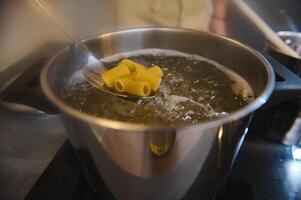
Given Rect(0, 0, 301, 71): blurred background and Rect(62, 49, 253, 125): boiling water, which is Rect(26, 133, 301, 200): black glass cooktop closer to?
Rect(62, 49, 253, 125): boiling water

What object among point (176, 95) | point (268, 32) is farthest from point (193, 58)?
point (268, 32)

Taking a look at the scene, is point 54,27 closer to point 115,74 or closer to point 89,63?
point 89,63

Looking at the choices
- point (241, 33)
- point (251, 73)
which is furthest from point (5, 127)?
point (241, 33)

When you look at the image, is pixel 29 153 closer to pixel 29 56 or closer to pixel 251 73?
pixel 29 56

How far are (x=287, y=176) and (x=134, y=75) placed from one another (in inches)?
12.2

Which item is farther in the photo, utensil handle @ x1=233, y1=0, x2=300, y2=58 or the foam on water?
utensil handle @ x1=233, y1=0, x2=300, y2=58

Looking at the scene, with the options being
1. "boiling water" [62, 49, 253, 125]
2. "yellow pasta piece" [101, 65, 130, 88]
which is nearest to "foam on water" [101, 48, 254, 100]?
"boiling water" [62, 49, 253, 125]

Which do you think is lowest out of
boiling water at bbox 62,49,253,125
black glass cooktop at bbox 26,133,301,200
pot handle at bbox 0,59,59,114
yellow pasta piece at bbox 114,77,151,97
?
black glass cooktop at bbox 26,133,301,200

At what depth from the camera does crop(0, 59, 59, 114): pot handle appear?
488 mm

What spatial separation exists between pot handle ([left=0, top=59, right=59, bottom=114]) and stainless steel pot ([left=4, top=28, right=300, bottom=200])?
34mm

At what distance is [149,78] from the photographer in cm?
44

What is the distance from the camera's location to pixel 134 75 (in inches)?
17.7

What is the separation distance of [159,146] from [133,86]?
127 mm

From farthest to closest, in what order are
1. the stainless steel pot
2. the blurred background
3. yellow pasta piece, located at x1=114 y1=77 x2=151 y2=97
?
1. the blurred background
2. yellow pasta piece, located at x1=114 y1=77 x2=151 y2=97
3. the stainless steel pot
